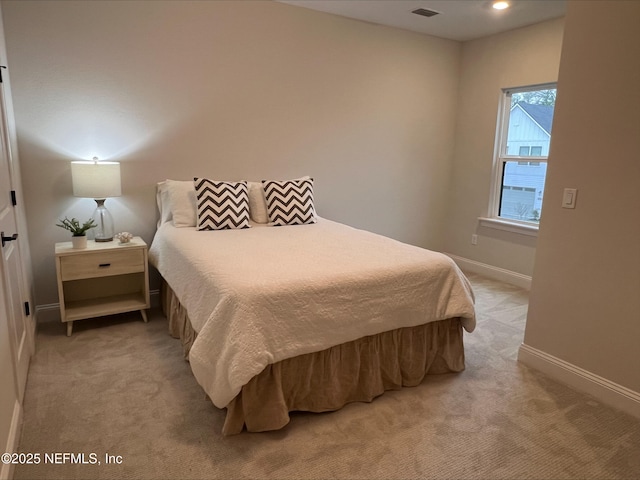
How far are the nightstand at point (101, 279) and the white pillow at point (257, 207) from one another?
2.95ft

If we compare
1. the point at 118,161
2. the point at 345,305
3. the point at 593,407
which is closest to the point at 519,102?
the point at 593,407

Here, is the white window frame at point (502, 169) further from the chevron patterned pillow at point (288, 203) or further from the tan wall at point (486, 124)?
the chevron patterned pillow at point (288, 203)

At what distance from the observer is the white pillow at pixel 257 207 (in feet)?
11.6

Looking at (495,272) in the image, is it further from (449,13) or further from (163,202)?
(163,202)

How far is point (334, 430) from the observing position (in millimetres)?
1996

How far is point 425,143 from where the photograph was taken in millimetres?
4762

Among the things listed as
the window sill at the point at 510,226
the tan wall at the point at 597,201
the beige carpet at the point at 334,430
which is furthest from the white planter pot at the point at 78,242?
the window sill at the point at 510,226

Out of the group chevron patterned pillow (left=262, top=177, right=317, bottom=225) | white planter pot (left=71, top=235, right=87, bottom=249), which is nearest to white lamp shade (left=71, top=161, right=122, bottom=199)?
white planter pot (left=71, top=235, right=87, bottom=249)

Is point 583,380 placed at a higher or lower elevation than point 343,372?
lower

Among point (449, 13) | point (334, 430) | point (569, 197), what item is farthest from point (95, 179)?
point (449, 13)

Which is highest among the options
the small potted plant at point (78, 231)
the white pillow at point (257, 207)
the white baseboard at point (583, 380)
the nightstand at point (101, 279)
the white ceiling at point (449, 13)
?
the white ceiling at point (449, 13)

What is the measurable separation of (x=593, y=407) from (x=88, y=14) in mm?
4013

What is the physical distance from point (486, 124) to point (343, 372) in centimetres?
344

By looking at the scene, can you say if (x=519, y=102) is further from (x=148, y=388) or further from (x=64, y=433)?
(x=64, y=433)
